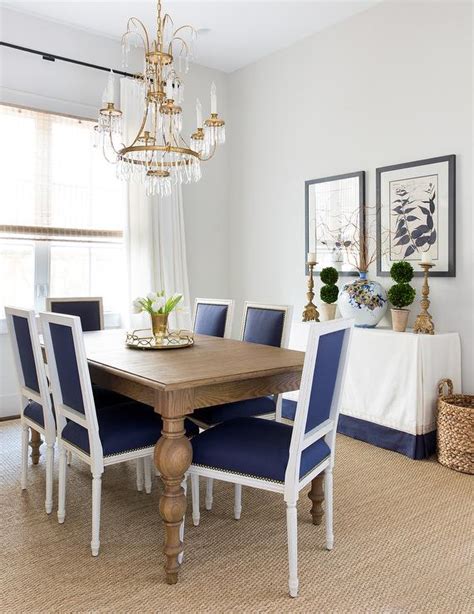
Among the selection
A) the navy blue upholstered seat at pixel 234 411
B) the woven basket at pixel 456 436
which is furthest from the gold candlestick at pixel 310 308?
the navy blue upholstered seat at pixel 234 411

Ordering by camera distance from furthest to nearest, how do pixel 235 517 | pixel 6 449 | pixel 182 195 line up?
1. pixel 182 195
2. pixel 6 449
3. pixel 235 517

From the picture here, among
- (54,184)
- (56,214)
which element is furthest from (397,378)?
(54,184)

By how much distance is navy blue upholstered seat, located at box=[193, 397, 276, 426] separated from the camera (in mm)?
2779

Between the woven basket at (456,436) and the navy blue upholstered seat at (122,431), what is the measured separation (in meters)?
1.58

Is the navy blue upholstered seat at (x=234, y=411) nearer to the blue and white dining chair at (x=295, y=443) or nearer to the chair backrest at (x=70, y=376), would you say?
the blue and white dining chair at (x=295, y=443)

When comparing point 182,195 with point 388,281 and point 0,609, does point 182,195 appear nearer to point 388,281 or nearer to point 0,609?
point 388,281

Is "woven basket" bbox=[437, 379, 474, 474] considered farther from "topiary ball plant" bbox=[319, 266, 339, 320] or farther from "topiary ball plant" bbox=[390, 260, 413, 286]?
"topiary ball plant" bbox=[319, 266, 339, 320]

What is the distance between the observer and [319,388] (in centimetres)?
201

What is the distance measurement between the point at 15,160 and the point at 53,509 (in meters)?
2.76

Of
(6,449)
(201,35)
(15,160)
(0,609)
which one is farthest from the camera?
(201,35)

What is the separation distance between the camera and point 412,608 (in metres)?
1.83

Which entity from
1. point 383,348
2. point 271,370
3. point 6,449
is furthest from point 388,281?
point 6,449

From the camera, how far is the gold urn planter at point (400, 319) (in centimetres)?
354

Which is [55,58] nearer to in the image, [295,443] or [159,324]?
[159,324]
